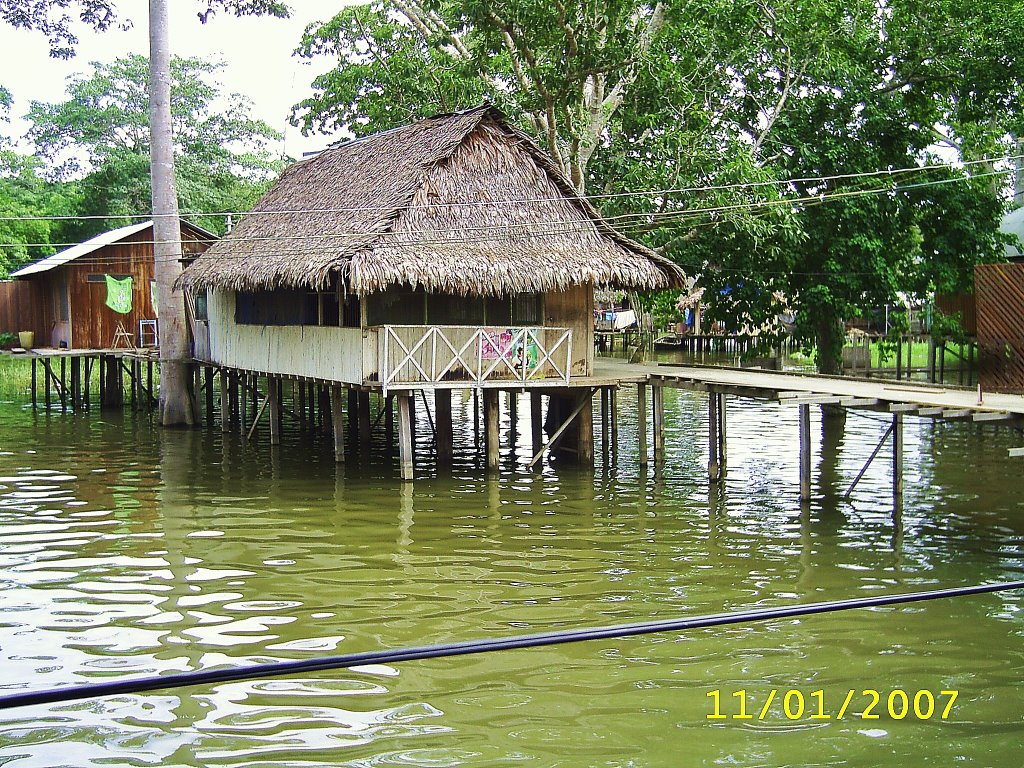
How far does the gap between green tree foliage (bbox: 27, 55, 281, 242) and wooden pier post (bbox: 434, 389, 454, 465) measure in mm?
22657

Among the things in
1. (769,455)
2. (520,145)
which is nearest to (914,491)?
(769,455)

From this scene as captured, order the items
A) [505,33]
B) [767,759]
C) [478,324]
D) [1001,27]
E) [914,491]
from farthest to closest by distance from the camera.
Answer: [1001,27], [505,33], [478,324], [914,491], [767,759]

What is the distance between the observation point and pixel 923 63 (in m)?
22.6

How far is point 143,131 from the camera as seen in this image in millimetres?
41906

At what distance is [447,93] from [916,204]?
10.1 m

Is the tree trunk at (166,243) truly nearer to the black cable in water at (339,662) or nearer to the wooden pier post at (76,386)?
the wooden pier post at (76,386)

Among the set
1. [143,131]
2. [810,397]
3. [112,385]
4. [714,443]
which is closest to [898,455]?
[810,397]

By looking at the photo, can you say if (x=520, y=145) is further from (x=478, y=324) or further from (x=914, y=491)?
(x=914, y=491)

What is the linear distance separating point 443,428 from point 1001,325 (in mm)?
8952

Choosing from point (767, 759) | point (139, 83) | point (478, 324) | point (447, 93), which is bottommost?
point (767, 759)

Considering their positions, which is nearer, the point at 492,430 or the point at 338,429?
the point at 492,430

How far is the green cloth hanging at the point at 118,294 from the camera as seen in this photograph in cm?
2728

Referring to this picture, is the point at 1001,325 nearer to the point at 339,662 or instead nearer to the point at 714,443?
the point at 714,443
